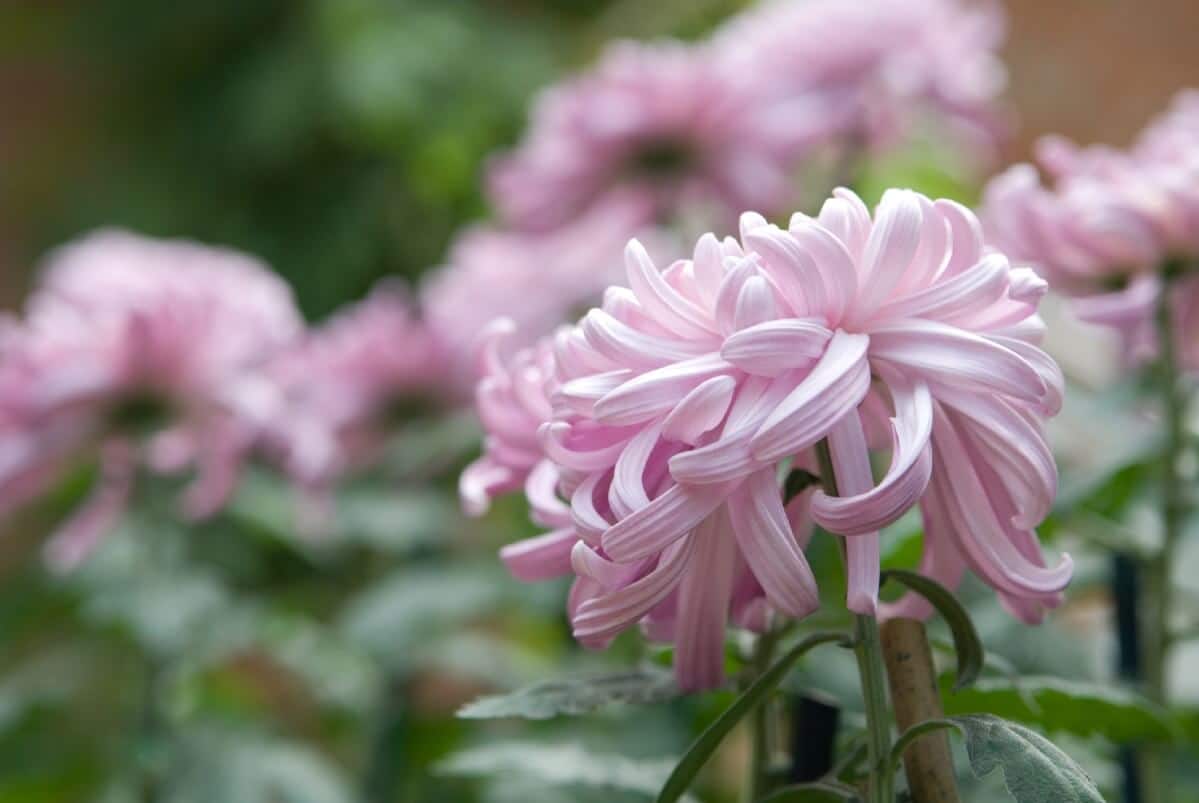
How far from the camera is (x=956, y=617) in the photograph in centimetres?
26

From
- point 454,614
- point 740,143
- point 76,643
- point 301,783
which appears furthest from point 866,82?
point 76,643

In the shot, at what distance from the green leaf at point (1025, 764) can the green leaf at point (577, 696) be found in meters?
0.07

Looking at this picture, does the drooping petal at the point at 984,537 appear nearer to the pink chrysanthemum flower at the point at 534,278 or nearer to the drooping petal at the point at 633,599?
the drooping petal at the point at 633,599

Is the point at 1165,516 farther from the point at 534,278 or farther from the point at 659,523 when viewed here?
the point at 534,278

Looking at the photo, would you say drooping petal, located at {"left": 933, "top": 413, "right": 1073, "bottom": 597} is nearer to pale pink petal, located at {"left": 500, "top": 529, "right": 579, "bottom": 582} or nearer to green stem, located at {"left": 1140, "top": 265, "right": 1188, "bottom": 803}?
pale pink petal, located at {"left": 500, "top": 529, "right": 579, "bottom": 582}

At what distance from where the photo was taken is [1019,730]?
242 mm

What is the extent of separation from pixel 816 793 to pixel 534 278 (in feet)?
2.09

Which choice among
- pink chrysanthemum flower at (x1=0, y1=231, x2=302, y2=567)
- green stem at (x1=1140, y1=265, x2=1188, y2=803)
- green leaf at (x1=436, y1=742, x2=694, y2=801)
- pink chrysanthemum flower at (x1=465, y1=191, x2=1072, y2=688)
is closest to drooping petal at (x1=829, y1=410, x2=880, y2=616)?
pink chrysanthemum flower at (x1=465, y1=191, x2=1072, y2=688)

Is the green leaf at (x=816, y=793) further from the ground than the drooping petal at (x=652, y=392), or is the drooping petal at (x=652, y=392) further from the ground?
the drooping petal at (x=652, y=392)

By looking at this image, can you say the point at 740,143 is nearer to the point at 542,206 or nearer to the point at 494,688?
the point at 542,206

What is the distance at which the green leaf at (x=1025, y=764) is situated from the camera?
0.23 meters

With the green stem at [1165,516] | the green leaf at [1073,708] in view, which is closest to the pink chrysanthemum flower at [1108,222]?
the green stem at [1165,516]

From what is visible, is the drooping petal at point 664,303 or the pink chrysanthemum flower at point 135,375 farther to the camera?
the pink chrysanthemum flower at point 135,375

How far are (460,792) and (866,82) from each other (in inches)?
19.0
